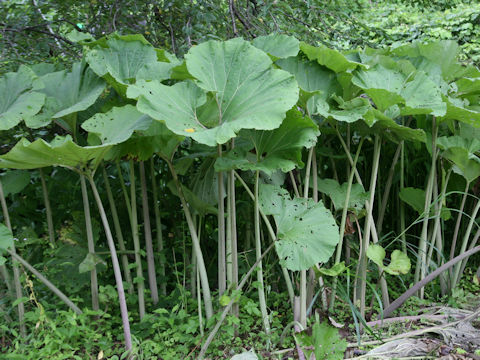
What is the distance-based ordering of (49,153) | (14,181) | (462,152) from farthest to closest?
(14,181)
(462,152)
(49,153)

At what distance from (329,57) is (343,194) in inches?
23.3

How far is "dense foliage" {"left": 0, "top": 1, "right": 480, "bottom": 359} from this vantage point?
1.60m

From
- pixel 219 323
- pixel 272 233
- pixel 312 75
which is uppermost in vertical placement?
pixel 312 75

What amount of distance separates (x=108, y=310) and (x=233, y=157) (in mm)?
945

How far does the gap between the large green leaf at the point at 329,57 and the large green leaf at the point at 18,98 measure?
105 centimetres

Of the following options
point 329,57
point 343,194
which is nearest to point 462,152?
point 343,194

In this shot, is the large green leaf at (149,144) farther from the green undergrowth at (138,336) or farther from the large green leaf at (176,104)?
the green undergrowth at (138,336)

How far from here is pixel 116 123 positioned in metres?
1.60

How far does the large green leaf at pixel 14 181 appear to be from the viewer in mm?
2117

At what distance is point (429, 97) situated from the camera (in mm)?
1769

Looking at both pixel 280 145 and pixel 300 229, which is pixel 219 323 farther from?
pixel 280 145

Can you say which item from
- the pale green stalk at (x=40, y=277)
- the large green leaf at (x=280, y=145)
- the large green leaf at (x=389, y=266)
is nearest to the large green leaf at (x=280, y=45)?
the large green leaf at (x=280, y=145)

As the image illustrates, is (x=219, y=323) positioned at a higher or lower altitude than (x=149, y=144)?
lower

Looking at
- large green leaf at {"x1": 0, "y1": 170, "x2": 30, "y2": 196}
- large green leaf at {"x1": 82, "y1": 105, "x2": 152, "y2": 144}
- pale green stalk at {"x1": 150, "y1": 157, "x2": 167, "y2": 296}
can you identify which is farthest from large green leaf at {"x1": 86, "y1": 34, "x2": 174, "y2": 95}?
large green leaf at {"x1": 0, "y1": 170, "x2": 30, "y2": 196}
